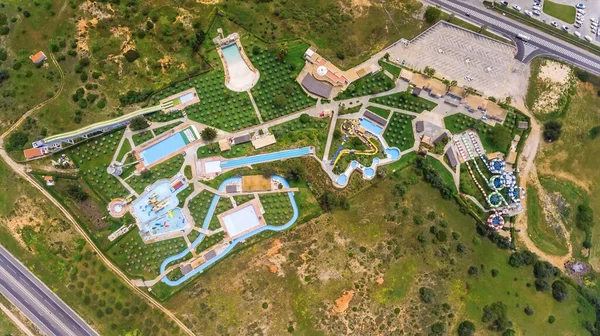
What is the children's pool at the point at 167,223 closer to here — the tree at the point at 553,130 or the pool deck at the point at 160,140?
the pool deck at the point at 160,140

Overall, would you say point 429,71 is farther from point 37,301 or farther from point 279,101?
point 37,301

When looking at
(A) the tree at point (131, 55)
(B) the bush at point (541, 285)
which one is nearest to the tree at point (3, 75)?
(A) the tree at point (131, 55)

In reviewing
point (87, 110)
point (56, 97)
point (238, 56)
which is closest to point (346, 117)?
point (238, 56)

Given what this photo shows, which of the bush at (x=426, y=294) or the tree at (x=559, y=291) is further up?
the bush at (x=426, y=294)

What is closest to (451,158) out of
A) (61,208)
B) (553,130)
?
(553,130)

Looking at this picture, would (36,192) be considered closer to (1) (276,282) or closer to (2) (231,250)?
(2) (231,250)

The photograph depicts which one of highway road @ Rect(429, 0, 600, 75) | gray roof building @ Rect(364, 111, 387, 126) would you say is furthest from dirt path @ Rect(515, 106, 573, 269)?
gray roof building @ Rect(364, 111, 387, 126)

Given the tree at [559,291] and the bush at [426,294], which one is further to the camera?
the tree at [559,291]
